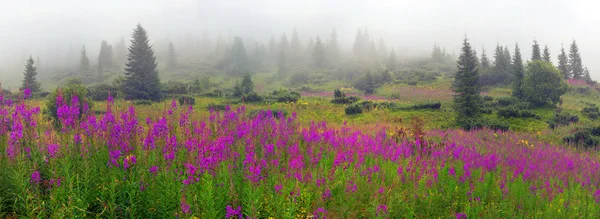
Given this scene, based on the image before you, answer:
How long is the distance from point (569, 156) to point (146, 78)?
106 feet

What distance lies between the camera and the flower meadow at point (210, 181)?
315 centimetres

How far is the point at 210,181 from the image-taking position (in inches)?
122

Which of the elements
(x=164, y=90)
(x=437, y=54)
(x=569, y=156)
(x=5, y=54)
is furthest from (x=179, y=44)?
(x=569, y=156)

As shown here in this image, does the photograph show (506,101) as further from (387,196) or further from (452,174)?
(387,196)

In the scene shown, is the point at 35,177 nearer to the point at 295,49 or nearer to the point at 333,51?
the point at 333,51

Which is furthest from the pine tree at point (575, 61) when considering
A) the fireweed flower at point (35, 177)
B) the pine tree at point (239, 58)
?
the fireweed flower at point (35, 177)

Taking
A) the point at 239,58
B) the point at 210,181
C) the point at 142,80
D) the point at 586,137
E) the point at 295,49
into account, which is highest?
the point at 295,49

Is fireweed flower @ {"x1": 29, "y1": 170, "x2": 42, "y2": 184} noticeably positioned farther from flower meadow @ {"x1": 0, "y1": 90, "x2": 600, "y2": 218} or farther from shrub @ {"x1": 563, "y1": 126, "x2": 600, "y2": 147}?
shrub @ {"x1": 563, "y1": 126, "x2": 600, "y2": 147}

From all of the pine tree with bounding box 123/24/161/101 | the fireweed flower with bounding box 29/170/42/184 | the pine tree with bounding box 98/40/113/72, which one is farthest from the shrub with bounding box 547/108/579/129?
the pine tree with bounding box 98/40/113/72

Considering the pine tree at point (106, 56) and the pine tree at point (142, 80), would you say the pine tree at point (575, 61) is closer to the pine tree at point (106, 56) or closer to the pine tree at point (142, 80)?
the pine tree at point (142, 80)

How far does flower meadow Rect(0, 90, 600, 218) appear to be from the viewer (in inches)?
124

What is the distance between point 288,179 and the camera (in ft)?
13.9

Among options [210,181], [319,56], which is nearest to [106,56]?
[319,56]

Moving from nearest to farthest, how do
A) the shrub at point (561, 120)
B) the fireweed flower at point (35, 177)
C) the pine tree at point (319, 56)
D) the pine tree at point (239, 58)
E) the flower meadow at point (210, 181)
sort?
the fireweed flower at point (35, 177) → the flower meadow at point (210, 181) → the shrub at point (561, 120) → the pine tree at point (239, 58) → the pine tree at point (319, 56)
